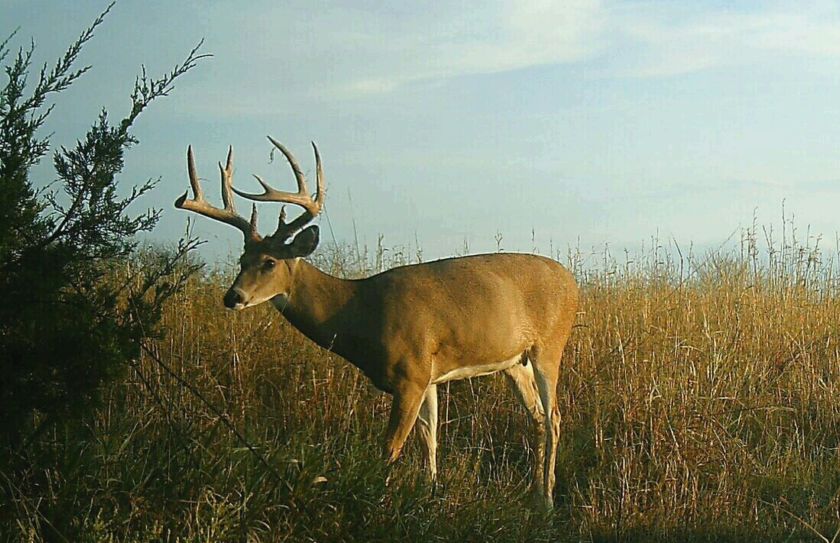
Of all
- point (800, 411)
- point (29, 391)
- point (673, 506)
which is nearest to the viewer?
point (29, 391)

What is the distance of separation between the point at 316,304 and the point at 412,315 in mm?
798

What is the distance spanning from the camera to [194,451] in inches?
229

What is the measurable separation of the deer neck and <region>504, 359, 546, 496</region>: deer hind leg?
1.50 meters

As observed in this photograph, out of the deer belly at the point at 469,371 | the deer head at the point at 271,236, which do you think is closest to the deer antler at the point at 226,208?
the deer head at the point at 271,236

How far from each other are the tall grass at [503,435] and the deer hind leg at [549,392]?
254 millimetres

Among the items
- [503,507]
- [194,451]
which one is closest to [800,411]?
[503,507]

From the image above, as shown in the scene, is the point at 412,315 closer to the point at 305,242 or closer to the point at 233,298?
the point at 305,242

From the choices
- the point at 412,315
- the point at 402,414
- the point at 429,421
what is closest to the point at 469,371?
the point at 429,421

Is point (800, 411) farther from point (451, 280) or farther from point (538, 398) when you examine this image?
point (451, 280)

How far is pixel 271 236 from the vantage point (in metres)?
8.65

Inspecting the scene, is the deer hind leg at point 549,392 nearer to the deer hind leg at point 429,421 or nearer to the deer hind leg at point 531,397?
the deer hind leg at point 531,397

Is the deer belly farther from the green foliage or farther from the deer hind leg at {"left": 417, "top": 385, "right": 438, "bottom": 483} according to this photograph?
the green foliage

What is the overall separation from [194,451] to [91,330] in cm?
82

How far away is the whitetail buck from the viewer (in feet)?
27.2
